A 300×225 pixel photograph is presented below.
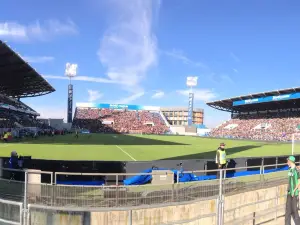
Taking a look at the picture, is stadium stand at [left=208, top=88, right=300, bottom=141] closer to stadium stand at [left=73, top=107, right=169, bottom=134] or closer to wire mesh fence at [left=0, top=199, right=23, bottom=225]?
stadium stand at [left=73, top=107, right=169, bottom=134]

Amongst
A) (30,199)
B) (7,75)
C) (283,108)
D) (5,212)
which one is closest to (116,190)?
(30,199)

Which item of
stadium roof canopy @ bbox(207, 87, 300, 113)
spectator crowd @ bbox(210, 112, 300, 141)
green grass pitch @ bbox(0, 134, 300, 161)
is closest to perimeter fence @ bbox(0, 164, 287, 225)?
green grass pitch @ bbox(0, 134, 300, 161)

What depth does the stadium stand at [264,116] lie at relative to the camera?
6869 centimetres

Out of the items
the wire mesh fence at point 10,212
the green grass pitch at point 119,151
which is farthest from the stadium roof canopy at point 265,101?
the wire mesh fence at point 10,212

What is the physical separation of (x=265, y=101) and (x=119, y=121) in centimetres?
4596

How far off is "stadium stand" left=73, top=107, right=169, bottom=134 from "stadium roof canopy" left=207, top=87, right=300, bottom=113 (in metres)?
20.4

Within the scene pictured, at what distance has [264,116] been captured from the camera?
85688 mm

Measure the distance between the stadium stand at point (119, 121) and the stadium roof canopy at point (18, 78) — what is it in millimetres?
21298

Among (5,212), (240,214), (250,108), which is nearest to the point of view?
(5,212)

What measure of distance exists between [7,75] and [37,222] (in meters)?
51.1

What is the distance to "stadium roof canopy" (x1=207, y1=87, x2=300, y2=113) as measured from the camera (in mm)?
70188

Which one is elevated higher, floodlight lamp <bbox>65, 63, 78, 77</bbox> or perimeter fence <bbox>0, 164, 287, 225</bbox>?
floodlight lamp <bbox>65, 63, 78, 77</bbox>

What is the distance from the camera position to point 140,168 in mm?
12531

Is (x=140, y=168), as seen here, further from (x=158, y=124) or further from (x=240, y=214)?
(x=158, y=124)
